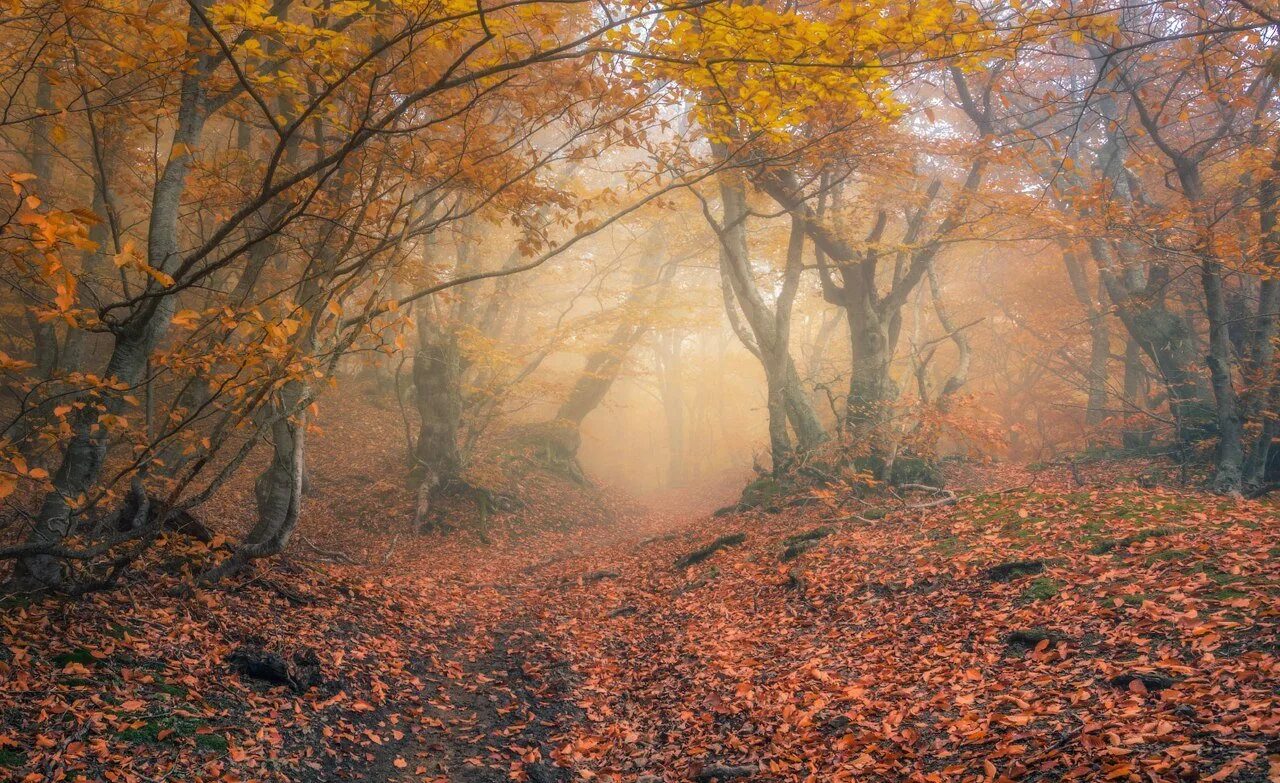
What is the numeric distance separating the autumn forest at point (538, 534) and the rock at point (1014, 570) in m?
0.03

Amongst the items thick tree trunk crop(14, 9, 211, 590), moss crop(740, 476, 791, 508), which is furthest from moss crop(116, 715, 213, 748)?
moss crop(740, 476, 791, 508)

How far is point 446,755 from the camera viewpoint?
4.95 meters

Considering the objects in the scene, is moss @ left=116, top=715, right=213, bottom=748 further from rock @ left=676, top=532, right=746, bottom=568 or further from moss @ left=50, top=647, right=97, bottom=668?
rock @ left=676, top=532, right=746, bottom=568

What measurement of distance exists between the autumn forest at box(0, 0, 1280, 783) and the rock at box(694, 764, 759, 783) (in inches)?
1.0

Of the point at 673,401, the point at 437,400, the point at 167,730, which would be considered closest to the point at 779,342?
the point at 437,400

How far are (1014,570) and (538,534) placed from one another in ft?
36.3

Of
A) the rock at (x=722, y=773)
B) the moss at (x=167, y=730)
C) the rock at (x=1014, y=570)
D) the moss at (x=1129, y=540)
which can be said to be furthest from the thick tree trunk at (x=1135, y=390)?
the moss at (x=167, y=730)

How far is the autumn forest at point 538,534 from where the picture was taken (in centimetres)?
403

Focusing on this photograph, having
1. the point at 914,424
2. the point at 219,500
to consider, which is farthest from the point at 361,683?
the point at 914,424

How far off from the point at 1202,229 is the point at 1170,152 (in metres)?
1.78

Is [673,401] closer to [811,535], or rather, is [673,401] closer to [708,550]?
[708,550]

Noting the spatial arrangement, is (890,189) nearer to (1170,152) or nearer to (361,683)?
(1170,152)

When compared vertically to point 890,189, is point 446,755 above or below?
below

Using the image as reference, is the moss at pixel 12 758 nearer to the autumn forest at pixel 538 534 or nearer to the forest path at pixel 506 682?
the autumn forest at pixel 538 534
